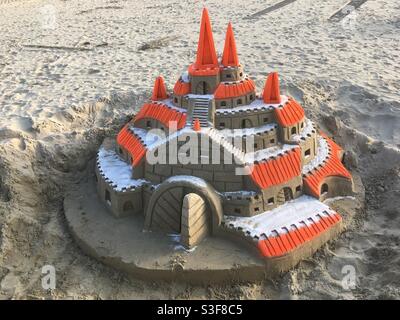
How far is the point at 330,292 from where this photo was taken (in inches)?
283

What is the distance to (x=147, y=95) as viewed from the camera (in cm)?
1234

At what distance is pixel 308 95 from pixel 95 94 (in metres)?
5.87

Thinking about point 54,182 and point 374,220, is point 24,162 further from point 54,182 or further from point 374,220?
point 374,220

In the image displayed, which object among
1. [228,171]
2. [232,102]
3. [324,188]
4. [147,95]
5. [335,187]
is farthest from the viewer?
[147,95]

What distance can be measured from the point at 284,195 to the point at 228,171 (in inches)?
47.3

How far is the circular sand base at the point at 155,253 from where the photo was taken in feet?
23.9

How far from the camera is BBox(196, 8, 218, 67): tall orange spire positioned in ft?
27.3

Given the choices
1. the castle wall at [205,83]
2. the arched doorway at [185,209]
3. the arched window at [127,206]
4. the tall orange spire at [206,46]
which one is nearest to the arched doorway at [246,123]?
the castle wall at [205,83]

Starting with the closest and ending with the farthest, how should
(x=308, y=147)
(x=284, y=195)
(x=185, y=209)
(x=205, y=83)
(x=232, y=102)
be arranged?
1. (x=185, y=209)
2. (x=284, y=195)
3. (x=232, y=102)
4. (x=205, y=83)
5. (x=308, y=147)

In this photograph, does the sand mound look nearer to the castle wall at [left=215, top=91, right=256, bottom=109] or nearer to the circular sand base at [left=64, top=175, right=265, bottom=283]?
the circular sand base at [left=64, top=175, right=265, bottom=283]

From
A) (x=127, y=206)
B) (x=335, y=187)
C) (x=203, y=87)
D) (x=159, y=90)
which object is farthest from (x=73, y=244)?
(x=335, y=187)

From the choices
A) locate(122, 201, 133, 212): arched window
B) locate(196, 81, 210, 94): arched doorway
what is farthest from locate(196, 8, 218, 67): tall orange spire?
locate(122, 201, 133, 212): arched window

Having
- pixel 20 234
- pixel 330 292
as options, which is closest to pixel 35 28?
pixel 20 234

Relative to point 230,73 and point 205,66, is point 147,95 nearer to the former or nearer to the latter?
point 205,66
